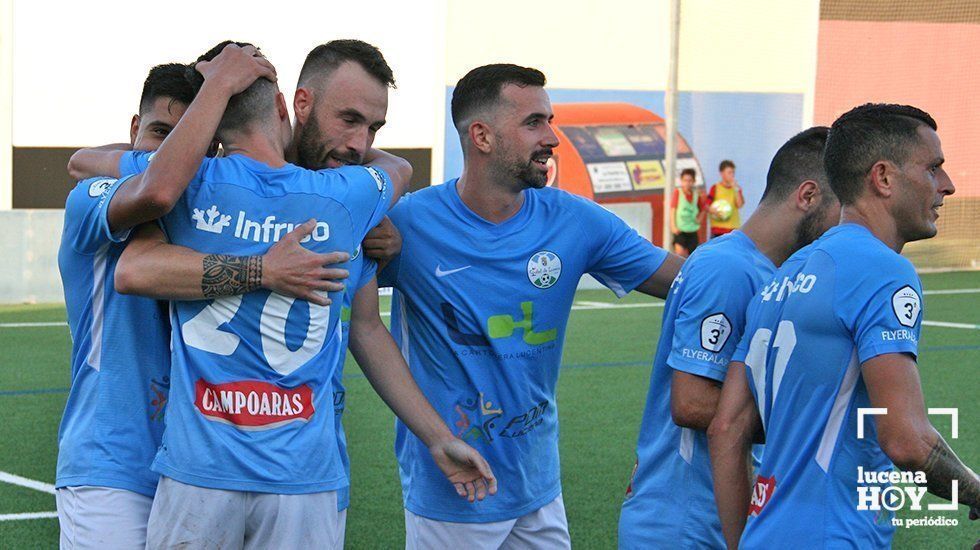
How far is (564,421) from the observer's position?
33.3ft

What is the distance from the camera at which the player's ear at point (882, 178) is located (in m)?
3.31

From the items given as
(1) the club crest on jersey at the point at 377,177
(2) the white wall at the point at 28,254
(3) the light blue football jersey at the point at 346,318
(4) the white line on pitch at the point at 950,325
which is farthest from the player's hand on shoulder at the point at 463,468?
(2) the white wall at the point at 28,254

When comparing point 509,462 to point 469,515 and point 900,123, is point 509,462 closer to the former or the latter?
point 469,515

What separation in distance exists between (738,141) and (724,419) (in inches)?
845

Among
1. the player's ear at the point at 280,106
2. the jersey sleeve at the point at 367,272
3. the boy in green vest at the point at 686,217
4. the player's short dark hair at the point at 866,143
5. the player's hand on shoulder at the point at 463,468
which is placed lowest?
the boy in green vest at the point at 686,217

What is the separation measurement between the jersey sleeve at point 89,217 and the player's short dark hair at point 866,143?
1.93 metres

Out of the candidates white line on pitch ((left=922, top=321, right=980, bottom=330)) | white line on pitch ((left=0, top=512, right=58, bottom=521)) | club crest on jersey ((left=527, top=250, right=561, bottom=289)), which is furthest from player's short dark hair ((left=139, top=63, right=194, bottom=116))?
white line on pitch ((left=922, top=321, right=980, bottom=330))

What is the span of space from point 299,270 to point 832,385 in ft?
4.57

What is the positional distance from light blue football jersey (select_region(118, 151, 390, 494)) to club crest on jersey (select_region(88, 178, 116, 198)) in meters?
0.31

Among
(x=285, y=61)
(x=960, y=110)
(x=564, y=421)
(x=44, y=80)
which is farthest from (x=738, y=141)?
(x=564, y=421)

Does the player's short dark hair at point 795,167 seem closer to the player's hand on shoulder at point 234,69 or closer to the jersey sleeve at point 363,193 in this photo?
the jersey sleeve at point 363,193

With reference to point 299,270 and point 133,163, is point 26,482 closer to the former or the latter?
point 133,163

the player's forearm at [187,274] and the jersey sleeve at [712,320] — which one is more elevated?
the player's forearm at [187,274]

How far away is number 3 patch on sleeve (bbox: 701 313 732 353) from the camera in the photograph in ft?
12.2
